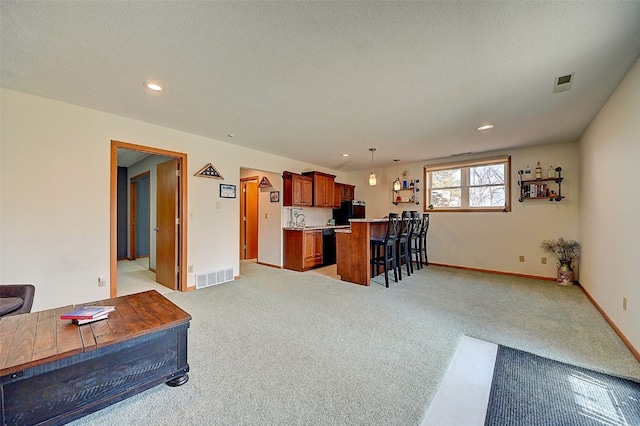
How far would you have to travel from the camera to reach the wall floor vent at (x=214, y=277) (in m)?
4.14

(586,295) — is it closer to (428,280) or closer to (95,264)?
(428,280)

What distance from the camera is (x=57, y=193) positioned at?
2.90m

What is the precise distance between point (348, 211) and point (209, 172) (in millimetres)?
3652

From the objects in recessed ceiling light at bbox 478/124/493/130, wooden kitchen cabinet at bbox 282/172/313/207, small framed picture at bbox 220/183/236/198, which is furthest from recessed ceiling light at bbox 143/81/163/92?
recessed ceiling light at bbox 478/124/493/130

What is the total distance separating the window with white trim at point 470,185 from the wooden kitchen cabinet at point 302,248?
275 centimetres

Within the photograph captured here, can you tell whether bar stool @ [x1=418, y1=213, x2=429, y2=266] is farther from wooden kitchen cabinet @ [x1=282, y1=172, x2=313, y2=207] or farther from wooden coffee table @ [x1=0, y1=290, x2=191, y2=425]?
wooden coffee table @ [x1=0, y1=290, x2=191, y2=425]

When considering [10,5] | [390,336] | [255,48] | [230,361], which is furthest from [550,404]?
[10,5]

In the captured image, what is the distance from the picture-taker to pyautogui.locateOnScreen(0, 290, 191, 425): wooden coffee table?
4.25 feet

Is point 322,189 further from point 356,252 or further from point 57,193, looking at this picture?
point 57,193

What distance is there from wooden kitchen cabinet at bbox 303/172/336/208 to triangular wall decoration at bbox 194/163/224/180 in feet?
7.32

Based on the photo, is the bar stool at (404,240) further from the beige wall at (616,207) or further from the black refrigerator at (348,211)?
the beige wall at (616,207)

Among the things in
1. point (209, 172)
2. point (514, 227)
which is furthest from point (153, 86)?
point (514, 227)

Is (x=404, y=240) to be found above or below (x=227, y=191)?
below

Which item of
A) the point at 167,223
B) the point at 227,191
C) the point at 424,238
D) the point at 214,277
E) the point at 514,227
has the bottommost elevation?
the point at 214,277
